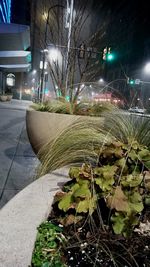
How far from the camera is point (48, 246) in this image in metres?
1.45

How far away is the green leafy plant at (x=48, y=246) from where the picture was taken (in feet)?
4.38

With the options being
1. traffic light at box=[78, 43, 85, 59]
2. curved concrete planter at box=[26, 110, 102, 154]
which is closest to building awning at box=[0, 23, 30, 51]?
traffic light at box=[78, 43, 85, 59]

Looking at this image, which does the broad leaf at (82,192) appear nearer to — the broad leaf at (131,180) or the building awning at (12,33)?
the broad leaf at (131,180)

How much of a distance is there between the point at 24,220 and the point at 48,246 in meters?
0.18

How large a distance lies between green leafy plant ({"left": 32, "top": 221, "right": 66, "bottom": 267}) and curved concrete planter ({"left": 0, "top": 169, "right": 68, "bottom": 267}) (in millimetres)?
34

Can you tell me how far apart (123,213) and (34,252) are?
48 cm

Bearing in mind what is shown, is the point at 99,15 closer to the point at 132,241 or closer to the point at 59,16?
the point at 59,16

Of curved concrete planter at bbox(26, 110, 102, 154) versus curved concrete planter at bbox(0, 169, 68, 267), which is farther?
curved concrete planter at bbox(26, 110, 102, 154)

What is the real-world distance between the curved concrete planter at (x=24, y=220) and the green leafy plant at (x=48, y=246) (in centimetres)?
3

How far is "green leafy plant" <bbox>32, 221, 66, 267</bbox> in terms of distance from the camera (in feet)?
4.38

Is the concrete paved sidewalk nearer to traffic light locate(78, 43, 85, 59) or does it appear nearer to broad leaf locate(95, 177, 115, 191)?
broad leaf locate(95, 177, 115, 191)

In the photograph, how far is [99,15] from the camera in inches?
267

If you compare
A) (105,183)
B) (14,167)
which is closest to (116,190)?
(105,183)

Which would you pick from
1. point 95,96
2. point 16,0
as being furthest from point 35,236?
point 16,0
